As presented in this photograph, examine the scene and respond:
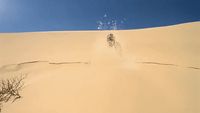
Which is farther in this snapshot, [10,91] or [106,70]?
[106,70]

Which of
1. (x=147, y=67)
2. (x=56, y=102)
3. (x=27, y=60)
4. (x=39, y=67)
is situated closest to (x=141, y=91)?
(x=147, y=67)

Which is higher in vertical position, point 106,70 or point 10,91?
point 106,70

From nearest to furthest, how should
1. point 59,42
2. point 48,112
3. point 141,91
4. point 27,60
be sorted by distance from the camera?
point 48,112 < point 141,91 < point 27,60 < point 59,42

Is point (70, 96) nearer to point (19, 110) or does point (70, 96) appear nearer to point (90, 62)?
point (19, 110)

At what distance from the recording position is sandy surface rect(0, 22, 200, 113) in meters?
11.1

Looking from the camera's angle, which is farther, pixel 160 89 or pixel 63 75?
pixel 63 75

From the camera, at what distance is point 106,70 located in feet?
43.0

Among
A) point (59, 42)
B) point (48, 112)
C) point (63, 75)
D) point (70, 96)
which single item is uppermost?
point (59, 42)

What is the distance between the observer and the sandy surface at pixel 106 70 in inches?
436

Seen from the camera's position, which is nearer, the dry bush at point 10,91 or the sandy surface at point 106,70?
the dry bush at point 10,91

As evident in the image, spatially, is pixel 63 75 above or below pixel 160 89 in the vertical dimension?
above

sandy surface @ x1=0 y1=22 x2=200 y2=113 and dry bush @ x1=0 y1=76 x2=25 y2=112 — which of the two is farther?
sandy surface @ x1=0 y1=22 x2=200 y2=113

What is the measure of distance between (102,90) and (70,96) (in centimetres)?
109

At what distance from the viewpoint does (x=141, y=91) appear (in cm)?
1156
